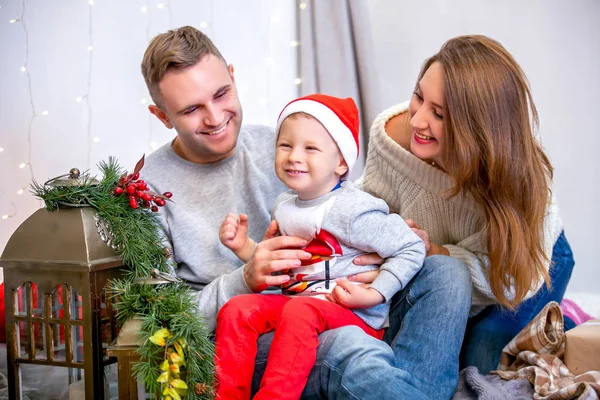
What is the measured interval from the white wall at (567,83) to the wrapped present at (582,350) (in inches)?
46.6

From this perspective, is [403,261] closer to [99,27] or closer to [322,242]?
[322,242]

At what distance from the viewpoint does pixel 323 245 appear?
1.48 metres

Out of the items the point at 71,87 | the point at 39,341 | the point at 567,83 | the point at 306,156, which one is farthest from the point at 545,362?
the point at 71,87

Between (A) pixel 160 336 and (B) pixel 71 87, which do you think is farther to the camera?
(B) pixel 71 87

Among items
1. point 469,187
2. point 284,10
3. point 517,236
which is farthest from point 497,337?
point 284,10

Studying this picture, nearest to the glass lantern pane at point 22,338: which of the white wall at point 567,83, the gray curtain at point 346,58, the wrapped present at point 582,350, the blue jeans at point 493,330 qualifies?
the blue jeans at point 493,330

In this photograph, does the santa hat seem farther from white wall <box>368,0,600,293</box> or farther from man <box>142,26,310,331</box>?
white wall <box>368,0,600,293</box>

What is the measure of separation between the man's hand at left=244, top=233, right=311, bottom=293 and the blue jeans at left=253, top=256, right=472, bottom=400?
0.41 feet

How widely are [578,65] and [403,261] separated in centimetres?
159

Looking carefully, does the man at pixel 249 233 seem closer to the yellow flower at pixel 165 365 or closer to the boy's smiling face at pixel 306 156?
the boy's smiling face at pixel 306 156

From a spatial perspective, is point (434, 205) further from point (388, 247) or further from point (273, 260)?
point (273, 260)

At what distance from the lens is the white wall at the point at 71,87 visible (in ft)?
8.94

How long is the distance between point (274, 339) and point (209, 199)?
0.57 metres

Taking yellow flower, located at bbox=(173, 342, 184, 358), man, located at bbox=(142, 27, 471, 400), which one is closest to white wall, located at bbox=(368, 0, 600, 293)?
man, located at bbox=(142, 27, 471, 400)
